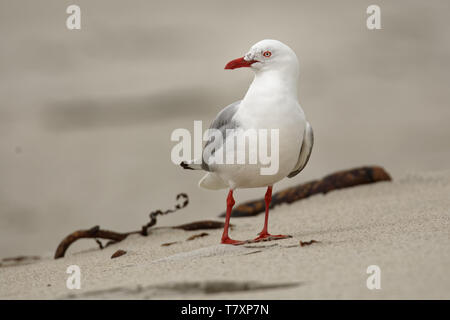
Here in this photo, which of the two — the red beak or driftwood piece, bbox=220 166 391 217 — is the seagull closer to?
the red beak


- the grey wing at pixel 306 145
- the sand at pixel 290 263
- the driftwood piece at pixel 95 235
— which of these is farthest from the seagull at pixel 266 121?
the driftwood piece at pixel 95 235

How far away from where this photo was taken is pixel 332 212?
4527 millimetres

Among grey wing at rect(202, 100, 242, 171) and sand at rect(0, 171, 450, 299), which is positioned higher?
grey wing at rect(202, 100, 242, 171)

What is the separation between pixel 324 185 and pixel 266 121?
1.78 metres

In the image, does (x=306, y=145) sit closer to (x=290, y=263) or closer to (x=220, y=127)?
(x=220, y=127)

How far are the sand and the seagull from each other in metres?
0.43

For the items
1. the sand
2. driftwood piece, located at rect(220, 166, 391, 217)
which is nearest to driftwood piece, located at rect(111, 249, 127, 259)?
the sand

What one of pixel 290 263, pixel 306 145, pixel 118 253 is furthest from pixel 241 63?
pixel 290 263

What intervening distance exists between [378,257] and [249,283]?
23.8 inches

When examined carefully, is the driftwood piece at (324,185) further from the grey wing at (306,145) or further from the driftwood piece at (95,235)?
the grey wing at (306,145)

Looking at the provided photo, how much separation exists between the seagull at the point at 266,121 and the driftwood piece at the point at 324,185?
1294mm

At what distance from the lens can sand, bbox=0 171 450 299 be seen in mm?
2389

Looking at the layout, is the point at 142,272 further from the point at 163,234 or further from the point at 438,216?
the point at 438,216

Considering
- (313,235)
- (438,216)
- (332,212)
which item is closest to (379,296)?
(313,235)
